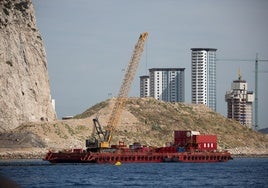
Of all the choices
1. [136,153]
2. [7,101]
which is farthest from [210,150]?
[7,101]

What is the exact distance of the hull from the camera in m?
159

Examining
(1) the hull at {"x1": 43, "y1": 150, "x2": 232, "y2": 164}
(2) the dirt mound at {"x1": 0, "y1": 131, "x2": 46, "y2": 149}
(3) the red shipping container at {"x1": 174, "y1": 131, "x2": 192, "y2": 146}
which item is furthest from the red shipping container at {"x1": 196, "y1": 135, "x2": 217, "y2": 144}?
(2) the dirt mound at {"x1": 0, "y1": 131, "x2": 46, "y2": 149}

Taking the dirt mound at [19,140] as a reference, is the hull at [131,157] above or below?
below

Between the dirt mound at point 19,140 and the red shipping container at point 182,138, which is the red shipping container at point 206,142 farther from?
the dirt mound at point 19,140

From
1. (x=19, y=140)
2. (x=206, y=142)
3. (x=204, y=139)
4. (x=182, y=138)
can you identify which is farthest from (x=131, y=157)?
(x=19, y=140)

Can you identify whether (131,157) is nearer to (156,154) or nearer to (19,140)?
(156,154)

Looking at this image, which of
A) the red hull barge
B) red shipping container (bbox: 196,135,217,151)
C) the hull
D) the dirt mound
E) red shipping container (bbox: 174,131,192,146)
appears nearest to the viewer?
the hull

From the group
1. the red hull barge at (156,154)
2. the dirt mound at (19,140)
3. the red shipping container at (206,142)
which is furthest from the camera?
the dirt mound at (19,140)

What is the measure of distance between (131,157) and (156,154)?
7487 millimetres

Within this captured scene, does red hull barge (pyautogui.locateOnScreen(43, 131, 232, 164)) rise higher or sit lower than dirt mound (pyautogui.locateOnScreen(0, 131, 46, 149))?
lower

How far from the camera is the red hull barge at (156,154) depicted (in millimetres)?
159375

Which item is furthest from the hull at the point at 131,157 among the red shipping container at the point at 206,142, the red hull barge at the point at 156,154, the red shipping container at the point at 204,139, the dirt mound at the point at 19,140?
the dirt mound at the point at 19,140

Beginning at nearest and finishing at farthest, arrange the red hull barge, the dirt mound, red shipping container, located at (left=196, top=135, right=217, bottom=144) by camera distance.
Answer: the red hull barge
red shipping container, located at (left=196, top=135, right=217, bottom=144)
the dirt mound

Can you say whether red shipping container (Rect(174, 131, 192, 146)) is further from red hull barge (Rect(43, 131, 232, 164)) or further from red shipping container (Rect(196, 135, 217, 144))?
red shipping container (Rect(196, 135, 217, 144))
